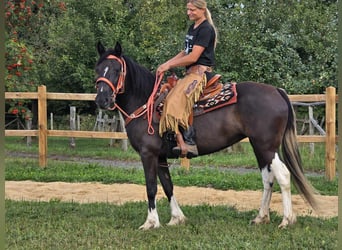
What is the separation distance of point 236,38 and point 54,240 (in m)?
8.41

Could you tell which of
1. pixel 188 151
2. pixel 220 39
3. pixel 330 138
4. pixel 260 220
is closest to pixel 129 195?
pixel 188 151

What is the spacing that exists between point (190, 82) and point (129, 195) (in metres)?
2.73

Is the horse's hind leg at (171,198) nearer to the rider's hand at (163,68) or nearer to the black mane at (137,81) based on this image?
the black mane at (137,81)

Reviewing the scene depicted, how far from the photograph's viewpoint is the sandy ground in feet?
18.8

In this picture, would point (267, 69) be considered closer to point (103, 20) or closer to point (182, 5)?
point (182, 5)

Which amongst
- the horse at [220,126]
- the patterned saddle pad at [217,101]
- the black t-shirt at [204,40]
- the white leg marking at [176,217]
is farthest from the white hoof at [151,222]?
the black t-shirt at [204,40]

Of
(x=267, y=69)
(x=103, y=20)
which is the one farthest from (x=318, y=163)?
(x=103, y=20)

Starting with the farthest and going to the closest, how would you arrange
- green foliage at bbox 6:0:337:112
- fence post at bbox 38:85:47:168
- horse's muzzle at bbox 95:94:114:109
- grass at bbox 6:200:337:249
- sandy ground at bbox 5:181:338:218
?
1. green foliage at bbox 6:0:337:112
2. fence post at bbox 38:85:47:168
3. sandy ground at bbox 5:181:338:218
4. horse's muzzle at bbox 95:94:114:109
5. grass at bbox 6:200:337:249

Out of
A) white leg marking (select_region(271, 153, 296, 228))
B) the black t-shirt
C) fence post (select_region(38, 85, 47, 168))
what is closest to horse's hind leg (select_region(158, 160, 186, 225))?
white leg marking (select_region(271, 153, 296, 228))

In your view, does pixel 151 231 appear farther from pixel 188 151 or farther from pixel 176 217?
pixel 188 151

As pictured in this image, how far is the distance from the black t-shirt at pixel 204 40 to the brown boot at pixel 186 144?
2.49ft

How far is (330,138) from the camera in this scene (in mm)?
7176

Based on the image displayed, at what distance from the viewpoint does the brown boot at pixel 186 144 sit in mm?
4414

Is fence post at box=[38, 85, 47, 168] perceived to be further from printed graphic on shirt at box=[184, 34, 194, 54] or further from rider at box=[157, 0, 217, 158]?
printed graphic on shirt at box=[184, 34, 194, 54]
